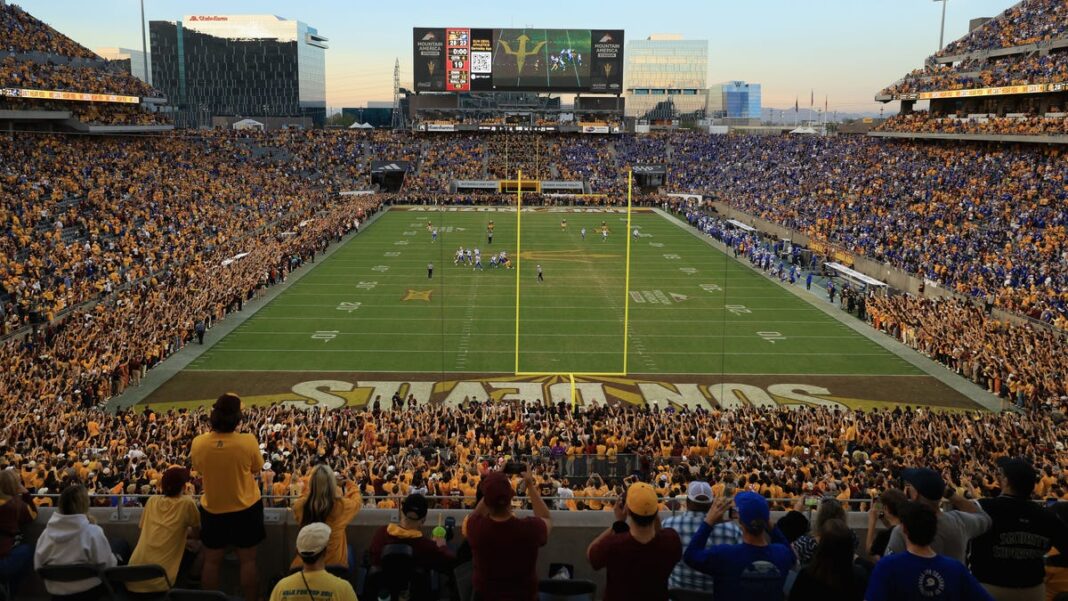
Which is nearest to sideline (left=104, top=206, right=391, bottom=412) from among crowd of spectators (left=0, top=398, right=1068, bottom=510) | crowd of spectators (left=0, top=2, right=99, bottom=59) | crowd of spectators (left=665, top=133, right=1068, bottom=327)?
crowd of spectators (left=0, top=398, right=1068, bottom=510)

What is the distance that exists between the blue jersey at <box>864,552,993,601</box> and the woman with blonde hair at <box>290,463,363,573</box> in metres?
2.62

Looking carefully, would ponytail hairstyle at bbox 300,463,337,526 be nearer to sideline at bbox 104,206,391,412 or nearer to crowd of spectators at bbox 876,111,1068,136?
sideline at bbox 104,206,391,412

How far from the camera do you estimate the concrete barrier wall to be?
533cm

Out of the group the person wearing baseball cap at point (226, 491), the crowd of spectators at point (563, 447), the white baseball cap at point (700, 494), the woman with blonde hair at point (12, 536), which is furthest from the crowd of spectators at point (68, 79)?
the white baseball cap at point (700, 494)

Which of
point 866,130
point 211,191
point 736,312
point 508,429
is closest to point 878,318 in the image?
point 736,312

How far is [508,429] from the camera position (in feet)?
41.3

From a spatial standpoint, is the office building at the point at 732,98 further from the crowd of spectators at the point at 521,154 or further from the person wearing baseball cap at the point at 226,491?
the person wearing baseball cap at the point at 226,491

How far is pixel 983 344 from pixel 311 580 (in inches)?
729

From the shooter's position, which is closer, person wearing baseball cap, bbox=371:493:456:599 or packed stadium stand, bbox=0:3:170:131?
person wearing baseball cap, bbox=371:493:456:599

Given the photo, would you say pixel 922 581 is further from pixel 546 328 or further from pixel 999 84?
pixel 999 84

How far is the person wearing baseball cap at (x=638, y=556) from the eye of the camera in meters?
3.80

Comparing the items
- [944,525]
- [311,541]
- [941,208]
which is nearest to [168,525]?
[311,541]

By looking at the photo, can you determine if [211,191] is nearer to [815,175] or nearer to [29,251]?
[29,251]

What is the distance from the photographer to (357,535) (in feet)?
17.7
